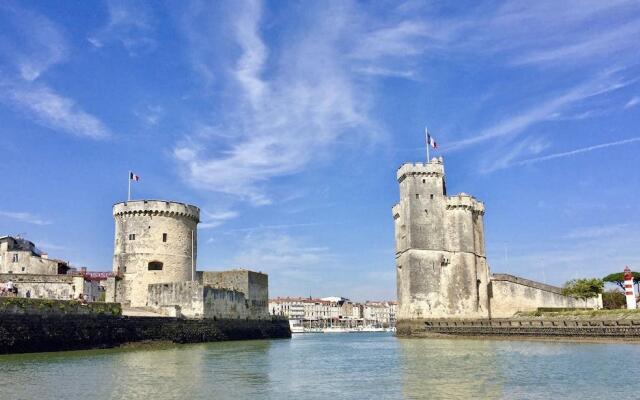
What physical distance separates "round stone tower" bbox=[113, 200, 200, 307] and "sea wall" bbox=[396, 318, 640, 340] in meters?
17.7

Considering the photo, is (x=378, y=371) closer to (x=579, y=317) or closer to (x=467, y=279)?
(x=579, y=317)

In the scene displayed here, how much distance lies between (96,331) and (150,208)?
13830 mm

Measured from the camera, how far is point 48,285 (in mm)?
39250

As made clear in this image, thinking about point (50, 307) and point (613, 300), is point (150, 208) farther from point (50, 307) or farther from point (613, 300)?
point (613, 300)

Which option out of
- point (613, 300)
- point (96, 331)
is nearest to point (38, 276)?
point (96, 331)

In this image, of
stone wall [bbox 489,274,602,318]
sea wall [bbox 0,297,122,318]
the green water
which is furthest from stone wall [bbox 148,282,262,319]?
stone wall [bbox 489,274,602,318]

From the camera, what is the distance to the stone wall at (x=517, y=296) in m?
50.2

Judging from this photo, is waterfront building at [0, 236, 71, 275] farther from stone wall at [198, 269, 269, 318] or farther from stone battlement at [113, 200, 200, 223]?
stone wall at [198, 269, 269, 318]

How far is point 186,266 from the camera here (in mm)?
42906

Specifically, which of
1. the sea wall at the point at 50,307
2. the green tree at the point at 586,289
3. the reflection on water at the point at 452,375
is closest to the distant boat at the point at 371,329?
the green tree at the point at 586,289

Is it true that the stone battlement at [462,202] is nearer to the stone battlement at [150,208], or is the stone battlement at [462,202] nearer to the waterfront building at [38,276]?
the stone battlement at [150,208]

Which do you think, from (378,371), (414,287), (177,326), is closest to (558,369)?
(378,371)

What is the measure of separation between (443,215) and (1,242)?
34.7 m

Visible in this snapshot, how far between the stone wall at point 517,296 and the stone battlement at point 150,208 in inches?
1022
